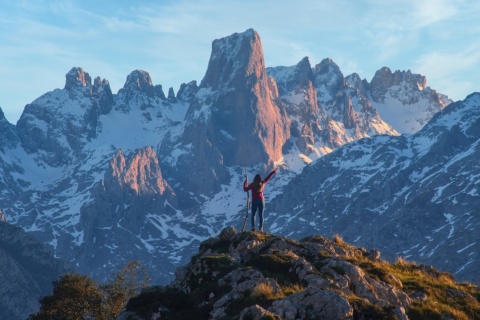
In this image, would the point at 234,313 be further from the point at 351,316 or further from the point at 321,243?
the point at 321,243

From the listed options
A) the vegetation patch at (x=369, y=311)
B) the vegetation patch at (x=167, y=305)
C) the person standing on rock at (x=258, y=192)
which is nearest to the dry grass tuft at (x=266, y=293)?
the vegetation patch at (x=167, y=305)

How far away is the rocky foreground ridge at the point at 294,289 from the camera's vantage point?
3319cm

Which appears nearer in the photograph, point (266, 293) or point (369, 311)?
point (369, 311)

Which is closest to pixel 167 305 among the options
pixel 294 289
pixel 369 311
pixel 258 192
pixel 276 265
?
pixel 276 265

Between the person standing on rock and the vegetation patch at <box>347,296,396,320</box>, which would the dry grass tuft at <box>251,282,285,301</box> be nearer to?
the vegetation patch at <box>347,296,396,320</box>

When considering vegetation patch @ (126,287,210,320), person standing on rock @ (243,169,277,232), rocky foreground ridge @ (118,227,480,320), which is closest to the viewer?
rocky foreground ridge @ (118,227,480,320)

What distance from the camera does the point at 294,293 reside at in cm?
3494

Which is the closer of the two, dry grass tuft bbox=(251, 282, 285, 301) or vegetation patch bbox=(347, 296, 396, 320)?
vegetation patch bbox=(347, 296, 396, 320)

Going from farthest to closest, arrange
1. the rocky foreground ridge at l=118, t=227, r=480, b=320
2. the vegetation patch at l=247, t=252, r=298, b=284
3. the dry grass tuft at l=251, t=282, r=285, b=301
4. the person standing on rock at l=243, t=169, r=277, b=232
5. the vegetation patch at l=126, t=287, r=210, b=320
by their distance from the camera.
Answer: the person standing on rock at l=243, t=169, r=277, b=232, the vegetation patch at l=247, t=252, r=298, b=284, the vegetation patch at l=126, t=287, r=210, b=320, the dry grass tuft at l=251, t=282, r=285, b=301, the rocky foreground ridge at l=118, t=227, r=480, b=320

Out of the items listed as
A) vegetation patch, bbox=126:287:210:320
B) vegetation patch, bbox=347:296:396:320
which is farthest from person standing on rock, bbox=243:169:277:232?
vegetation patch, bbox=347:296:396:320

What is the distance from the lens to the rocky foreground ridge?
33188 millimetres

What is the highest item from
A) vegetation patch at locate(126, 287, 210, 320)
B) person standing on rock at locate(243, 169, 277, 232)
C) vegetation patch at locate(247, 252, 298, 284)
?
person standing on rock at locate(243, 169, 277, 232)

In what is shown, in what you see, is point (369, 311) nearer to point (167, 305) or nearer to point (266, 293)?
point (266, 293)

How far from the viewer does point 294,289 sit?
1444 inches
